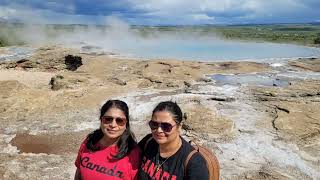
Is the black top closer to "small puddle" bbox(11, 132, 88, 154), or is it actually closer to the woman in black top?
the woman in black top

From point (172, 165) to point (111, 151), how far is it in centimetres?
44

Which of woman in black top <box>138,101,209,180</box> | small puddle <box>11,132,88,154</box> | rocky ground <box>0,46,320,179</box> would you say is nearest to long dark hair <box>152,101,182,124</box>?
woman in black top <box>138,101,209,180</box>

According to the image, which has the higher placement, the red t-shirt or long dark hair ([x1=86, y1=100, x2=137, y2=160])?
long dark hair ([x1=86, y1=100, x2=137, y2=160])

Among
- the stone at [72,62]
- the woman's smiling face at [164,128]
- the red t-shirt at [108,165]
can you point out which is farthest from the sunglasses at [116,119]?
the stone at [72,62]

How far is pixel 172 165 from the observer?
2.29m

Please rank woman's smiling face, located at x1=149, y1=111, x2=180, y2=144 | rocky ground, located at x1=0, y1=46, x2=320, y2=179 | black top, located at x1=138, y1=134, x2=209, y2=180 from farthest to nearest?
1. rocky ground, located at x1=0, y1=46, x2=320, y2=179
2. woman's smiling face, located at x1=149, y1=111, x2=180, y2=144
3. black top, located at x1=138, y1=134, x2=209, y2=180

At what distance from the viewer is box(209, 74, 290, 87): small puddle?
10.4 m

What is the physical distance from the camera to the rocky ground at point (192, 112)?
5.89m

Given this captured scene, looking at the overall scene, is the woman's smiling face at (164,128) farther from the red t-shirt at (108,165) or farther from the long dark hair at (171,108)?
the red t-shirt at (108,165)

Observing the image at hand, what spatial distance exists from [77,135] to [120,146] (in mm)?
4797

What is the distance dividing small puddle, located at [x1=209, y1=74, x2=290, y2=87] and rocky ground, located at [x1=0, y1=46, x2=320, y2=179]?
1.1 inches

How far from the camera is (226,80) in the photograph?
10.8 meters

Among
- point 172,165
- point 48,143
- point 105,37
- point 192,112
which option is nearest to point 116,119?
point 172,165

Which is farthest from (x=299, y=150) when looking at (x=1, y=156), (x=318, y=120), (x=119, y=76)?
(x=119, y=76)
